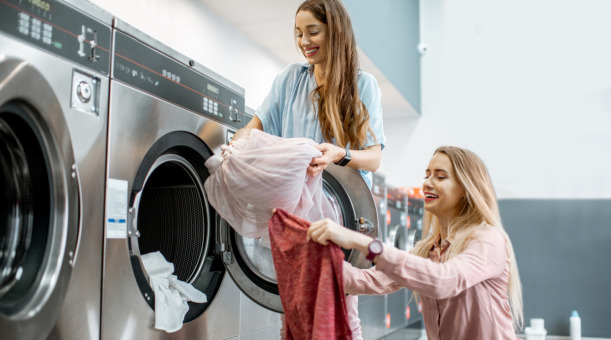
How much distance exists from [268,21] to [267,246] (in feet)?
5.83

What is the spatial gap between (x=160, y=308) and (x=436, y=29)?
16.2ft

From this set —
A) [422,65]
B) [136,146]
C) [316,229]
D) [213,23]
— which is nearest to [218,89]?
[136,146]

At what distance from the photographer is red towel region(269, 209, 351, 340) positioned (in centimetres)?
129

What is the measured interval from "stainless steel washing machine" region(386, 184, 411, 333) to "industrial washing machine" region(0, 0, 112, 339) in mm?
2829

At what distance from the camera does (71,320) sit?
1312 mm

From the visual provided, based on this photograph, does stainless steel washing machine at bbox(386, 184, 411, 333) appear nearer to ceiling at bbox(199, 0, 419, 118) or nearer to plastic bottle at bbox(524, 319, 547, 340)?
ceiling at bbox(199, 0, 419, 118)

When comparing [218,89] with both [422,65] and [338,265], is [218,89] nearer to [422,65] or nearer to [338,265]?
→ [338,265]

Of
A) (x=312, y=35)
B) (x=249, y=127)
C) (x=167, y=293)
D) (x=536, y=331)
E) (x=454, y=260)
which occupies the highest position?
(x=312, y=35)

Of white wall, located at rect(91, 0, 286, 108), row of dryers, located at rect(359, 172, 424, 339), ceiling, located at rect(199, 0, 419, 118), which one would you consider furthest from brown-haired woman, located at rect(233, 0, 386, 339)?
row of dryers, located at rect(359, 172, 424, 339)

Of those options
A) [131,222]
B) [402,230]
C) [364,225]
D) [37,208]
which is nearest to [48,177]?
[37,208]

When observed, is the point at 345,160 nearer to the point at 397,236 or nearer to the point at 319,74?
the point at 319,74

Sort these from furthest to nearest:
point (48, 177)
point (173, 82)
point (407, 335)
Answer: point (407, 335) < point (173, 82) < point (48, 177)

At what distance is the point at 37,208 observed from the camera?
1.29 meters

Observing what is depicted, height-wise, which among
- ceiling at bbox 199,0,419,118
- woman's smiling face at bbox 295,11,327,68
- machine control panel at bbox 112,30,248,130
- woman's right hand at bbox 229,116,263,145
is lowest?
woman's right hand at bbox 229,116,263,145
